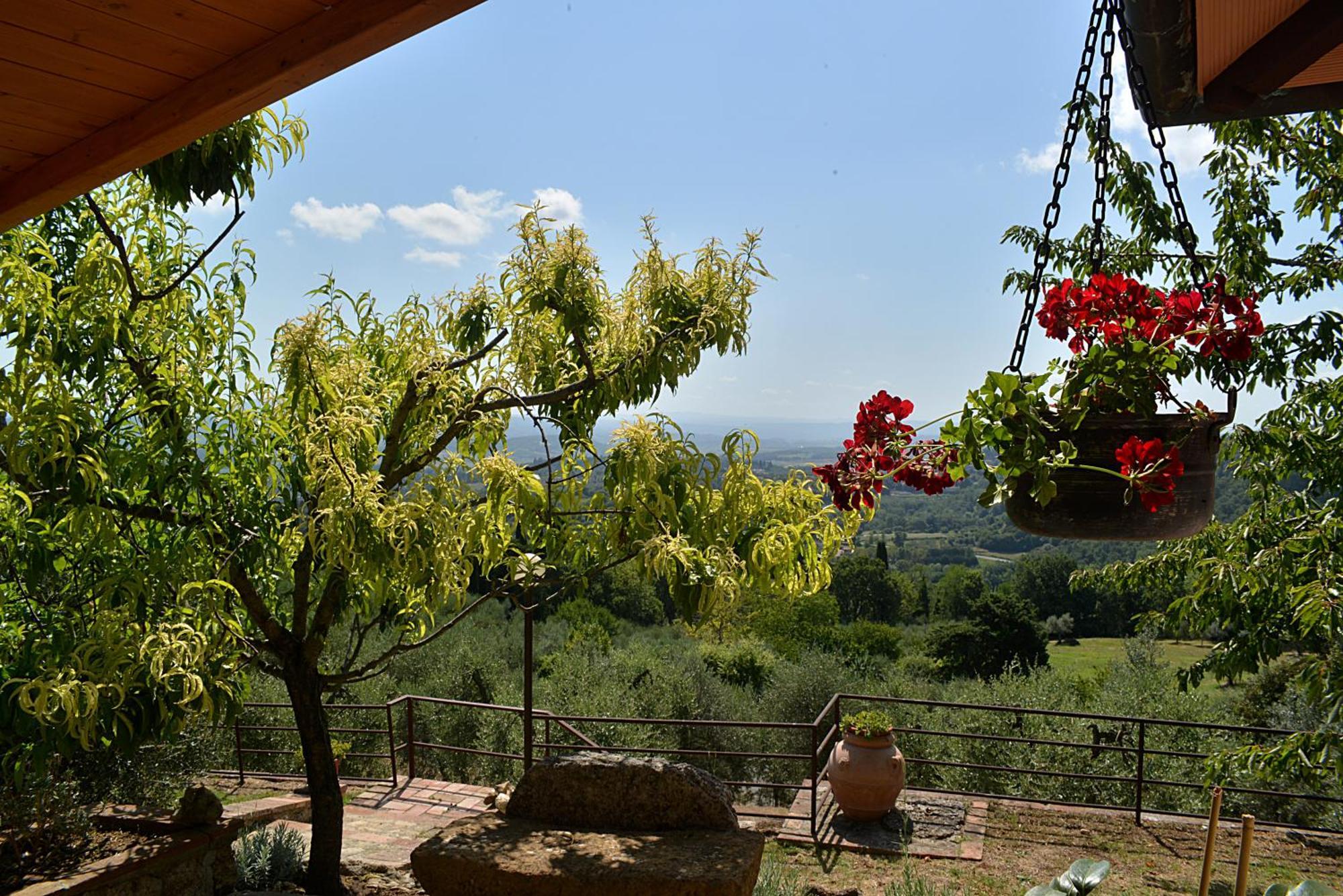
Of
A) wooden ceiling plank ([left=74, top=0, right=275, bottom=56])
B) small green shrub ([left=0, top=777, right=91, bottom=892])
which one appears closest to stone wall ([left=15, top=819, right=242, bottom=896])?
small green shrub ([left=0, top=777, right=91, bottom=892])

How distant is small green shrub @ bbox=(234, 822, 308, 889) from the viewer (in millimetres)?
4738

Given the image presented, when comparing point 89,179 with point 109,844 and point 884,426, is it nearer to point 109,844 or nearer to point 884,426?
point 884,426

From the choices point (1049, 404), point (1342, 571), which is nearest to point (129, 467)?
point (1049, 404)

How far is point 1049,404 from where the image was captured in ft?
5.81

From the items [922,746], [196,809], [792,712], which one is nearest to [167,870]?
[196,809]

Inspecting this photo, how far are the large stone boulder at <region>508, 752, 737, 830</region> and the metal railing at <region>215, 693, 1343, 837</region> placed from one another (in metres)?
0.47

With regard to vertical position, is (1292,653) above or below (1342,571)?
below

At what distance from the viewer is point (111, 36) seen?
1.62m

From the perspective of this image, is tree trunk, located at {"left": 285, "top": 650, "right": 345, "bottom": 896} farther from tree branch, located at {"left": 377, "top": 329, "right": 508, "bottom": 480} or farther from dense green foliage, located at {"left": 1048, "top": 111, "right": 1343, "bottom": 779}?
dense green foliage, located at {"left": 1048, "top": 111, "right": 1343, "bottom": 779}

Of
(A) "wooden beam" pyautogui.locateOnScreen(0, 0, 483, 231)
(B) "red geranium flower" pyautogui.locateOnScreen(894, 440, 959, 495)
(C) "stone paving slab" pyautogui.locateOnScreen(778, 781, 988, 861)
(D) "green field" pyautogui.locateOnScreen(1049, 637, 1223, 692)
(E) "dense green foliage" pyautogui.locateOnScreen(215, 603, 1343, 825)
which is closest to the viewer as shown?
(A) "wooden beam" pyautogui.locateOnScreen(0, 0, 483, 231)

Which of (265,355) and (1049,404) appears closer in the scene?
(1049,404)

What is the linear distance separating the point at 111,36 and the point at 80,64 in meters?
0.14

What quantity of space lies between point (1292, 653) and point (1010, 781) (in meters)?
7.88

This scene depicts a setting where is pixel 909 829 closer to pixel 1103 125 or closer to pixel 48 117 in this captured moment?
pixel 1103 125
